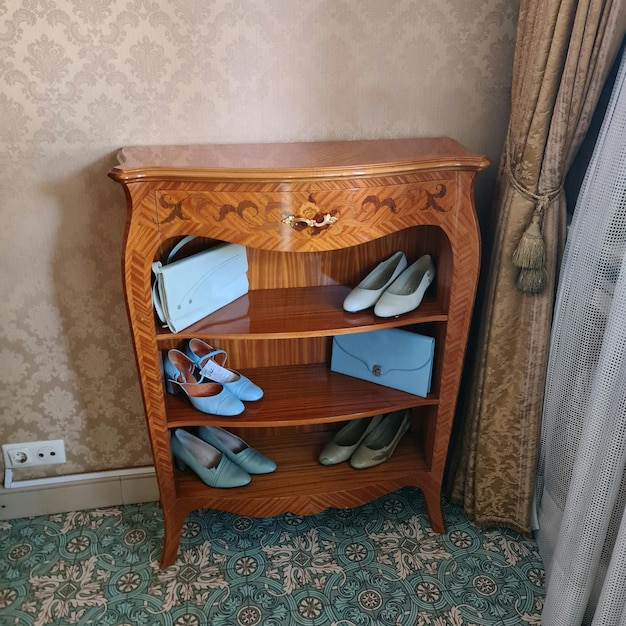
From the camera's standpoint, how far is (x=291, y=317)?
171 cm

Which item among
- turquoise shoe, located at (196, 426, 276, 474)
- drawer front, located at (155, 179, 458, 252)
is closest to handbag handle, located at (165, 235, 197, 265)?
drawer front, located at (155, 179, 458, 252)

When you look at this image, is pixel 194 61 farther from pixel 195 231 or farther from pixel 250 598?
pixel 250 598

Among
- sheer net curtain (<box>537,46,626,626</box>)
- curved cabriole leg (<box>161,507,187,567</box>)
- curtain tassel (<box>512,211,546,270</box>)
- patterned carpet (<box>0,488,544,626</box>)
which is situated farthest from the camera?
curved cabriole leg (<box>161,507,187,567</box>)

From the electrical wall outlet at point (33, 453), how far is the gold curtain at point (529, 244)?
1.26m

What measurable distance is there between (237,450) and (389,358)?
54 cm

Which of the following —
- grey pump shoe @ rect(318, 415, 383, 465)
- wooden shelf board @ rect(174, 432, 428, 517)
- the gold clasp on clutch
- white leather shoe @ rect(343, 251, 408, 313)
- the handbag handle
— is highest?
the gold clasp on clutch

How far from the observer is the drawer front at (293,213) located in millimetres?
1461

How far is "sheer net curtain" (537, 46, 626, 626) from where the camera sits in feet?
4.49

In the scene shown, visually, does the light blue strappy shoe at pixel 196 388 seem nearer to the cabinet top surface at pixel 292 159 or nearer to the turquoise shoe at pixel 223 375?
the turquoise shoe at pixel 223 375

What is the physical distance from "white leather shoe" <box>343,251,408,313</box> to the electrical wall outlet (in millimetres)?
1028

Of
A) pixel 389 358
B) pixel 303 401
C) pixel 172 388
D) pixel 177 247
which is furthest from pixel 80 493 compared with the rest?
pixel 389 358

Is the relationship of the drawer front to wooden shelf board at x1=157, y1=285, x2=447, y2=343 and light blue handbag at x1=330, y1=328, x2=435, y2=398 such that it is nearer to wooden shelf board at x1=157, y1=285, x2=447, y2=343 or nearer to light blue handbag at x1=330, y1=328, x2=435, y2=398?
wooden shelf board at x1=157, y1=285, x2=447, y2=343

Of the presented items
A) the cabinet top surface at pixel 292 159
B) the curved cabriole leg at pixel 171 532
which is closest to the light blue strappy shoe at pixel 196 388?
the curved cabriole leg at pixel 171 532

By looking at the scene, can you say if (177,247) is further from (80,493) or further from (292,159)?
(80,493)
